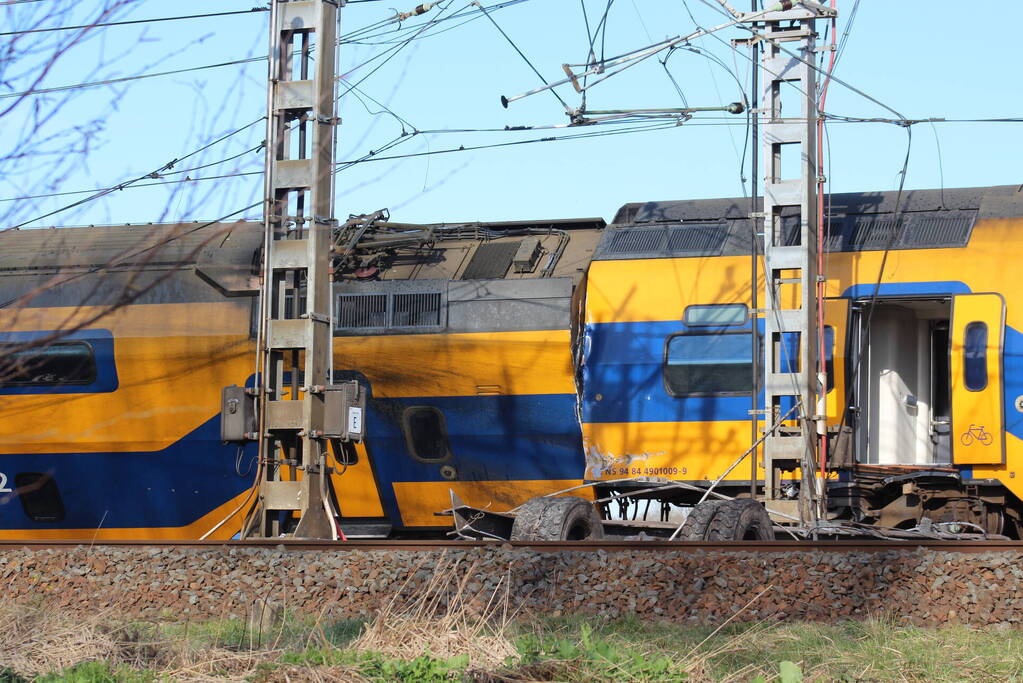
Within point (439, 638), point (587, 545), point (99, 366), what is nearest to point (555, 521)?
point (587, 545)

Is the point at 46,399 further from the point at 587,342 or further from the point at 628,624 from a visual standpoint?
the point at 628,624

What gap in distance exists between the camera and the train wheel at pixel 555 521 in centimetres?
1043

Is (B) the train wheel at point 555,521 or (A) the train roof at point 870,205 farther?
(A) the train roof at point 870,205

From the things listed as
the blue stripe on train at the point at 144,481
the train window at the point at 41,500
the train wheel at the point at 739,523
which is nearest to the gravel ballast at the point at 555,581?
the train wheel at the point at 739,523

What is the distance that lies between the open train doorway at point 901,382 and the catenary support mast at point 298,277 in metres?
5.87

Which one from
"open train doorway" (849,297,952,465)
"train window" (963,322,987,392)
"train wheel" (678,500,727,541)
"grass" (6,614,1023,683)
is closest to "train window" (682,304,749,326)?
"open train doorway" (849,297,952,465)

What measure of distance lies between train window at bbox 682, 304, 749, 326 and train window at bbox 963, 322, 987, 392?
233 centimetres

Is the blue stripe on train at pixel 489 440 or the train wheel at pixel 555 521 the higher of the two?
the blue stripe on train at pixel 489 440

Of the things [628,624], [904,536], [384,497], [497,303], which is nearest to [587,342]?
[497,303]

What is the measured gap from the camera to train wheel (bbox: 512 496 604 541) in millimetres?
10430

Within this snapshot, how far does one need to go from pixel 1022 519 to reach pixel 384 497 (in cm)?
701

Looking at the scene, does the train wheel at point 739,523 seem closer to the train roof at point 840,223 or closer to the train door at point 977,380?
the train door at point 977,380

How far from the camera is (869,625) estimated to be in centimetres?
779

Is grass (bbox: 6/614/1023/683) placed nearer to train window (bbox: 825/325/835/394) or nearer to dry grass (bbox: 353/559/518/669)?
dry grass (bbox: 353/559/518/669)
